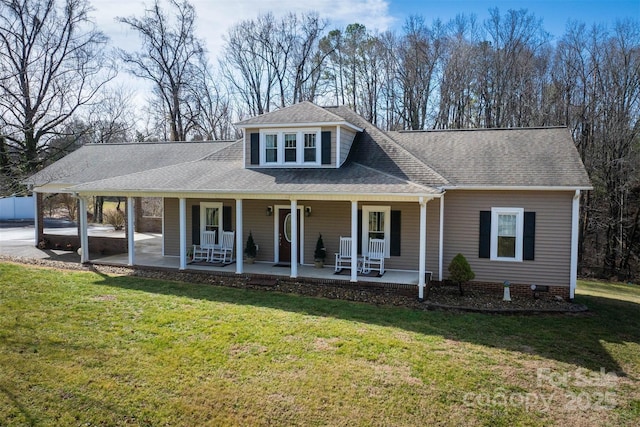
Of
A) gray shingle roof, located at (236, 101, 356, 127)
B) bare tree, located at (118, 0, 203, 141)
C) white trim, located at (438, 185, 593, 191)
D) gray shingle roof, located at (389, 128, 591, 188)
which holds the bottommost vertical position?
white trim, located at (438, 185, 593, 191)

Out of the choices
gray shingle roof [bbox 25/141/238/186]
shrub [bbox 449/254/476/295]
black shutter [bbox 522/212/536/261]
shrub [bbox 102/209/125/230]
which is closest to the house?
black shutter [bbox 522/212/536/261]

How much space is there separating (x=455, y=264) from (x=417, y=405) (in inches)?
268

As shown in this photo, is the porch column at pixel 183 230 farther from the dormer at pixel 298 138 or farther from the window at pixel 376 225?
the window at pixel 376 225

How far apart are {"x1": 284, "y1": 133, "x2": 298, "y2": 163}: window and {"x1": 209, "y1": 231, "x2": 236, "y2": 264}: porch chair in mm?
3207

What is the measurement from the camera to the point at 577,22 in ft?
88.1

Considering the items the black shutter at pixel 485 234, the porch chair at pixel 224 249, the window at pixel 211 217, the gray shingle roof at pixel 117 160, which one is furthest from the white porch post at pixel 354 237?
the gray shingle roof at pixel 117 160

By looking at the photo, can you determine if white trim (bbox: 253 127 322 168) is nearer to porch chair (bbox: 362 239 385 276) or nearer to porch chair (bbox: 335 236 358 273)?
porch chair (bbox: 335 236 358 273)

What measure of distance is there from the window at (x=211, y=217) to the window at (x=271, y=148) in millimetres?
2465

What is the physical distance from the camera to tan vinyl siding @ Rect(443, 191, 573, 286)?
12773mm

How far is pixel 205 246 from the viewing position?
50.7 feet

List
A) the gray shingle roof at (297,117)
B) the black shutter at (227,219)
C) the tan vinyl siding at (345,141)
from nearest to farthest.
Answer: the gray shingle roof at (297,117), the tan vinyl siding at (345,141), the black shutter at (227,219)

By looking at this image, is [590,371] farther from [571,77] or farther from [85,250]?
[571,77]

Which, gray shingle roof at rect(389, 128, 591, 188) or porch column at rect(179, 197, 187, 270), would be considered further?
porch column at rect(179, 197, 187, 270)

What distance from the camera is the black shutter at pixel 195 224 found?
16.2m
